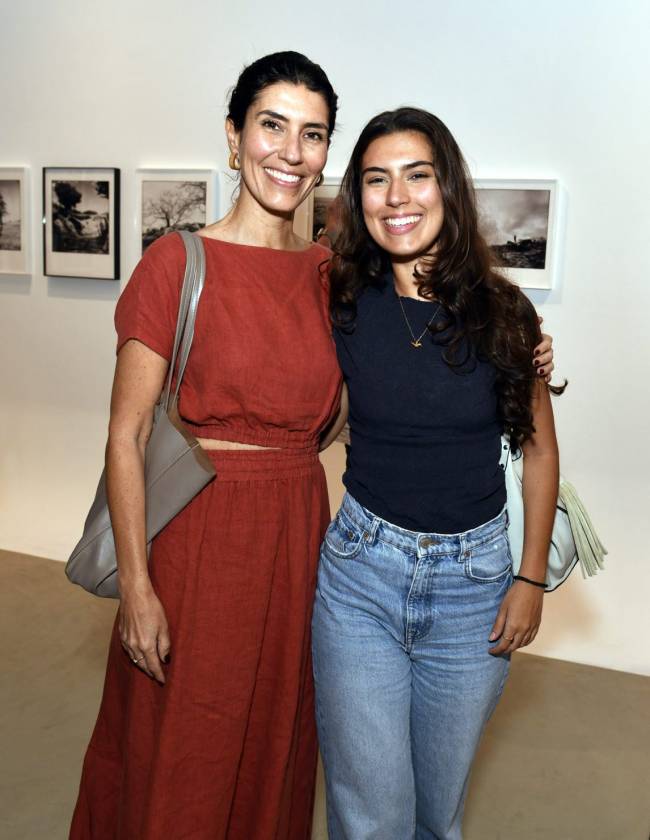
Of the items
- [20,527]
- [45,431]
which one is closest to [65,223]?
[45,431]

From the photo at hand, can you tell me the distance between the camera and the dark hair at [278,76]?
7.98 ft

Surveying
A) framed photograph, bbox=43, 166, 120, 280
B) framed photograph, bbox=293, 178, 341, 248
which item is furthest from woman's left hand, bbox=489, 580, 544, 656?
framed photograph, bbox=43, 166, 120, 280

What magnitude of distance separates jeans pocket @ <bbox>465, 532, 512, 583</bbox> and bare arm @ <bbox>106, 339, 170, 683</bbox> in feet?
2.77

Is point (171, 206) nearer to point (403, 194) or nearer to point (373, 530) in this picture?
point (403, 194)

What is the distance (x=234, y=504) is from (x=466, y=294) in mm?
847

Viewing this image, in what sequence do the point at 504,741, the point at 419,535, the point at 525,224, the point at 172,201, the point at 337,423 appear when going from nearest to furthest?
the point at 419,535
the point at 337,423
the point at 504,741
the point at 525,224
the point at 172,201

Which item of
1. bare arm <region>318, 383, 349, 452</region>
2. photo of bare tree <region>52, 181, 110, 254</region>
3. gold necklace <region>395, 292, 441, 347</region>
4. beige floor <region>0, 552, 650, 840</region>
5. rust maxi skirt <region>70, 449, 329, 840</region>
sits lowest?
beige floor <region>0, 552, 650, 840</region>

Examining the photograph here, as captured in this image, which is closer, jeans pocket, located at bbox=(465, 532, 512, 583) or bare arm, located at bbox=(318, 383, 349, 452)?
jeans pocket, located at bbox=(465, 532, 512, 583)

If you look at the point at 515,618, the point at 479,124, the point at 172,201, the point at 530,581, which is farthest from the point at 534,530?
the point at 172,201

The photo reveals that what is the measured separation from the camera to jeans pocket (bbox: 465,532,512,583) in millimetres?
2250

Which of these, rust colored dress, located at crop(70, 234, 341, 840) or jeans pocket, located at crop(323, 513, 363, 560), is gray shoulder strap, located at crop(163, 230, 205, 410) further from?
jeans pocket, located at crop(323, 513, 363, 560)

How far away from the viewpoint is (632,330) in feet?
15.3

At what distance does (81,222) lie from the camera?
5.75 m

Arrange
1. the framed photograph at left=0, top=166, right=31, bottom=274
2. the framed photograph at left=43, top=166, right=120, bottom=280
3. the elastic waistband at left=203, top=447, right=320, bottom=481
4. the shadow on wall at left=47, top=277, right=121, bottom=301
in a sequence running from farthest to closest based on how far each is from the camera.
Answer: the framed photograph at left=0, top=166, right=31, bottom=274 < the shadow on wall at left=47, top=277, right=121, bottom=301 < the framed photograph at left=43, top=166, right=120, bottom=280 < the elastic waistband at left=203, top=447, right=320, bottom=481
